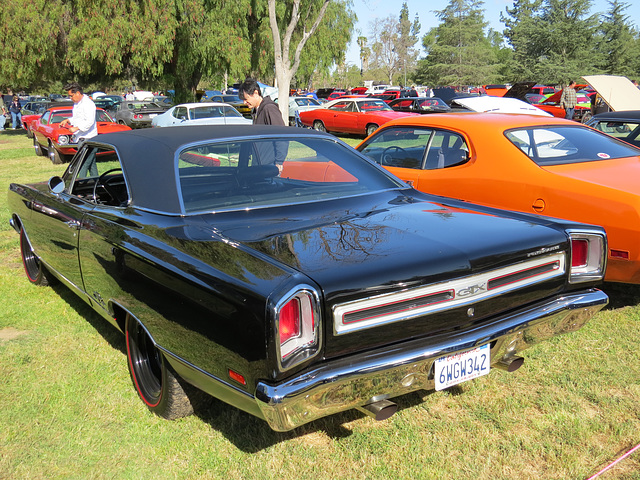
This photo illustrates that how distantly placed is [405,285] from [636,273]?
7.98ft

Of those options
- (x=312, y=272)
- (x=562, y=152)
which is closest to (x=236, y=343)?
(x=312, y=272)

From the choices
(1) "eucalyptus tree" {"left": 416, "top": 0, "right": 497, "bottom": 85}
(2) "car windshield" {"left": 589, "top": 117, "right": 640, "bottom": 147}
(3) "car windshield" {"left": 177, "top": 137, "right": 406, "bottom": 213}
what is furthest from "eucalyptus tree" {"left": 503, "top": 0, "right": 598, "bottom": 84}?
(3) "car windshield" {"left": 177, "top": 137, "right": 406, "bottom": 213}

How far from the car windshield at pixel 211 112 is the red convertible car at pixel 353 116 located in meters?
3.91

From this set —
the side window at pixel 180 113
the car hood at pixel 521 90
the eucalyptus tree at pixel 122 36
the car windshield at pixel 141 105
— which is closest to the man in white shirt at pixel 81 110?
the side window at pixel 180 113

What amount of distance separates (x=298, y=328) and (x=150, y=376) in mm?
1357

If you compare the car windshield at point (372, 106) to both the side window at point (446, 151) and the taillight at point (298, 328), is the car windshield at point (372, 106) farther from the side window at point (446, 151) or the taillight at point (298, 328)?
the taillight at point (298, 328)

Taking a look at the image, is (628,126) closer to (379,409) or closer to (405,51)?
(379,409)

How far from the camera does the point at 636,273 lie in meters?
3.99

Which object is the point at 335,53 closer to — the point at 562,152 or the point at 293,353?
the point at 562,152

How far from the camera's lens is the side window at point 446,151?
5230mm

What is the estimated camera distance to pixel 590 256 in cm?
306

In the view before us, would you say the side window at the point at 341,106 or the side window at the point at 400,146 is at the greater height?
the side window at the point at 400,146

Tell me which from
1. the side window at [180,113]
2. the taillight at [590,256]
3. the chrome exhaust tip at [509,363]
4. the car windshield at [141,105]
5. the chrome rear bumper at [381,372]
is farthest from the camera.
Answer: the car windshield at [141,105]

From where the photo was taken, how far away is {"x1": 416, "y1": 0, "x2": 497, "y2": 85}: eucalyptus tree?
71.1 metres
